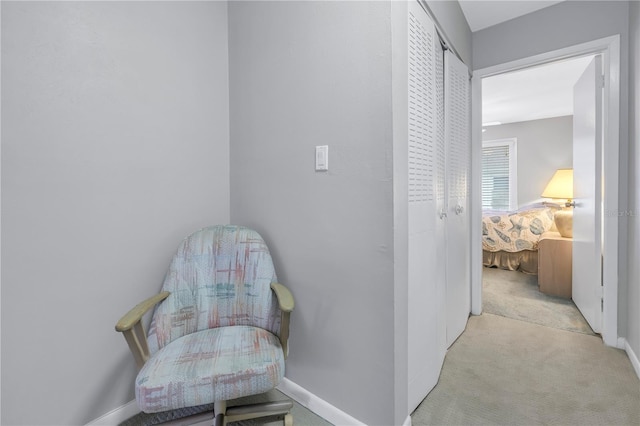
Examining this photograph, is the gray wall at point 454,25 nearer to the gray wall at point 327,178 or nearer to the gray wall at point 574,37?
the gray wall at point 574,37

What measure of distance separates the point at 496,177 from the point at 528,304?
12.2 feet

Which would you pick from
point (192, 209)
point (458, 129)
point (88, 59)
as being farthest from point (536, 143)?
point (88, 59)

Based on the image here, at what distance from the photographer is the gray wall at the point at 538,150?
17.0ft

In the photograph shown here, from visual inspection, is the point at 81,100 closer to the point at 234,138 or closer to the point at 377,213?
the point at 234,138

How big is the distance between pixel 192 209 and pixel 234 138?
1.70 feet

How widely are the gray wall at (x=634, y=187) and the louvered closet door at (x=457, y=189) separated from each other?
37.9 inches

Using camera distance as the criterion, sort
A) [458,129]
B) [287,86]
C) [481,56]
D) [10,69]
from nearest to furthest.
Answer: [10,69] < [287,86] < [458,129] < [481,56]

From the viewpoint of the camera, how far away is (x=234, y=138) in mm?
Answer: 1841

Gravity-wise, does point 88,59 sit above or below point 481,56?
below

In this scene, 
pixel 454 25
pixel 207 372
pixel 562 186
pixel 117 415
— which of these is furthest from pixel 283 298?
pixel 562 186

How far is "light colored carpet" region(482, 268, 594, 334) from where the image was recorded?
8.28 feet

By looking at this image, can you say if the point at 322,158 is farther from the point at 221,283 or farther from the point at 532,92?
the point at 532,92

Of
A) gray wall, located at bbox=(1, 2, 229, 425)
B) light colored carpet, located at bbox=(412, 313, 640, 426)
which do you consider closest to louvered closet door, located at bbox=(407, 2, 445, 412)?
light colored carpet, located at bbox=(412, 313, 640, 426)

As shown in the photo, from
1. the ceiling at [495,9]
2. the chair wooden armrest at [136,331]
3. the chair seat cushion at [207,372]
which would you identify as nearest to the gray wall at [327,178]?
the chair seat cushion at [207,372]
